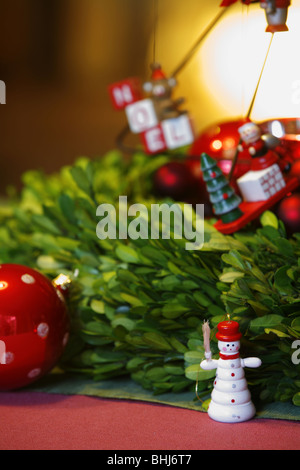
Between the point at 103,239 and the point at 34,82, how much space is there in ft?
7.74

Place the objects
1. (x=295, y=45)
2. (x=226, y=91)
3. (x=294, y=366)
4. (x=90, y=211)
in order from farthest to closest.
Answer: (x=226, y=91) < (x=90, y=211) < (x=295, y=45) < (x=294, y=366)

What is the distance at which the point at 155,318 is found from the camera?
753mm

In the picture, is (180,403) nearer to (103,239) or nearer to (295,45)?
(103,239)

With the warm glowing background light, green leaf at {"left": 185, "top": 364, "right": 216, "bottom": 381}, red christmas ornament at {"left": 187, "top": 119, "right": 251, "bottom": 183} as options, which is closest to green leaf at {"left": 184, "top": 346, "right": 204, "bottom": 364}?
green leaf at {"left": 185, "top": 364, "right": 216, "bottom": 381}

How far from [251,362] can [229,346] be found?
0.03 meters

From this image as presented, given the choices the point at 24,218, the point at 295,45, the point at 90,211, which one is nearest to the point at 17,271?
the point at 90,211

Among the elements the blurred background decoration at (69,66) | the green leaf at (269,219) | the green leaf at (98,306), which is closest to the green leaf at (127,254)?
the green leaf at (98,306)

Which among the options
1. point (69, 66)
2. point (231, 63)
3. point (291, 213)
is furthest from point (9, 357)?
point (69, 66)

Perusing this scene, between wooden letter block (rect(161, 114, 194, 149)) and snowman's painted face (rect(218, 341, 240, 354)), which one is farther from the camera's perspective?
wooden letter block (rect(161, 114, 194, 149))

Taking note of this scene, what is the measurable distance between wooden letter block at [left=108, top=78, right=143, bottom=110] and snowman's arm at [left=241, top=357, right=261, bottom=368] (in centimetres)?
52

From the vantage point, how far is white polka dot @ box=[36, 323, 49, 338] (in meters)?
0.73

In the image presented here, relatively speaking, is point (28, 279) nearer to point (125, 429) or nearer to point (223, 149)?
point (125, 429)

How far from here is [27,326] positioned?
2.38 feet

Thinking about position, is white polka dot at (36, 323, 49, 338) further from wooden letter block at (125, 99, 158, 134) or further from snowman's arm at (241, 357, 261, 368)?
wooden letter block at (125, 99, 158, 134)
